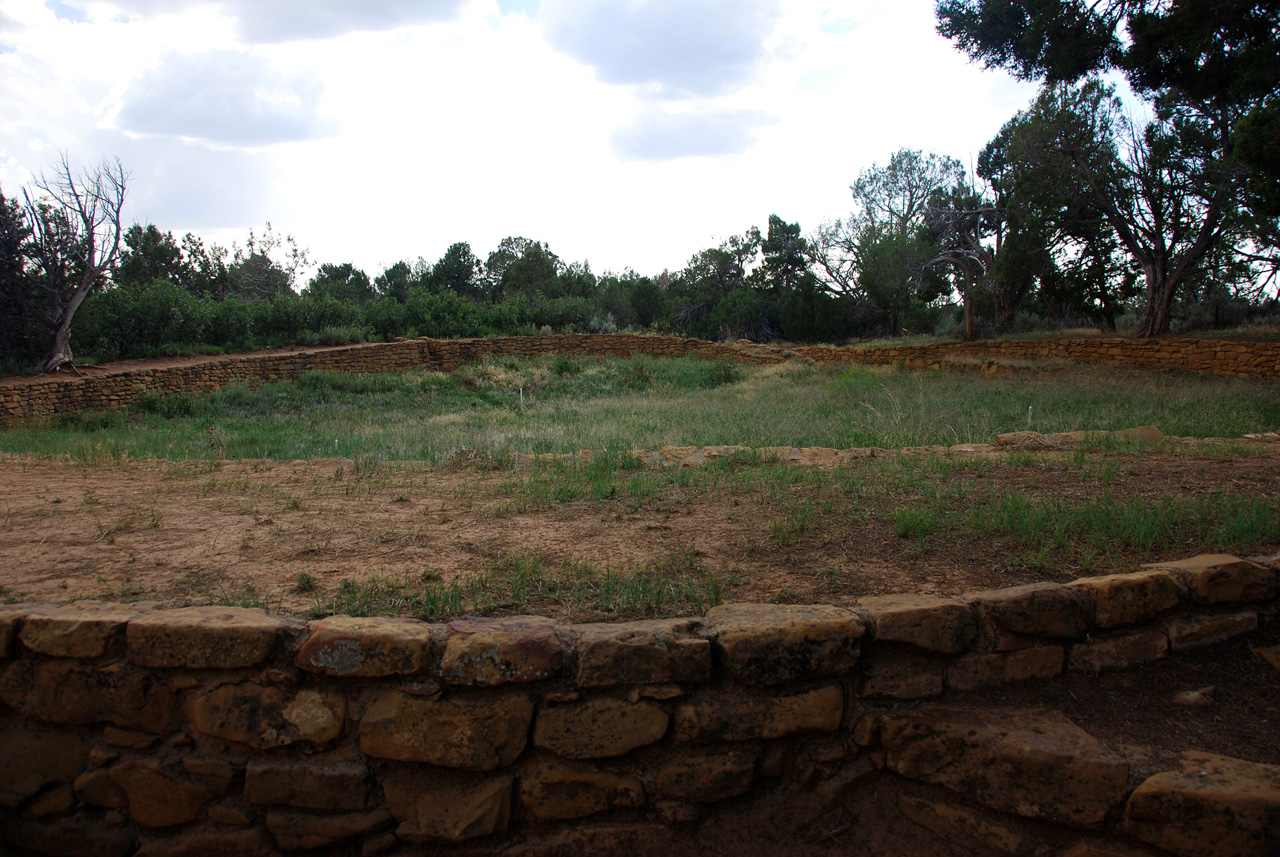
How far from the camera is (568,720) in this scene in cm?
243

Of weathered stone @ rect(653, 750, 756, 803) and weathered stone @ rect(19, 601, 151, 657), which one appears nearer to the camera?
weathered stone @ rect(653, 750, 756, 803)

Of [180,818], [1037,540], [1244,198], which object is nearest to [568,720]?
[180,818]

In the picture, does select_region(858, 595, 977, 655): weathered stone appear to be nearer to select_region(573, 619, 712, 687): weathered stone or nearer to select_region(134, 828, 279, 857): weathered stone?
select_region(573, 619, 712, 687): weathered stone

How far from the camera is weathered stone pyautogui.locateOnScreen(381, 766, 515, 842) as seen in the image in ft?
7.82

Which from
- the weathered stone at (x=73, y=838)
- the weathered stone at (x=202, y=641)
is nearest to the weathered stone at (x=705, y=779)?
the weathered stone at (x=202, y=641)

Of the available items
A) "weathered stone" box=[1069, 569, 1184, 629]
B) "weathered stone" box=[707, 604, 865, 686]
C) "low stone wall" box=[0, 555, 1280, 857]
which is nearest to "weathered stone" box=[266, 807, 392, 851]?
"low stone wall" box=[0, 555, 1280, 857]

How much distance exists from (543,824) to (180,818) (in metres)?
1.22

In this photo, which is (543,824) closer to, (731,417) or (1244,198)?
(731,417)

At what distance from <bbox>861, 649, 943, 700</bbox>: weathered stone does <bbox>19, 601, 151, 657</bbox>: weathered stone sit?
8.38 feet

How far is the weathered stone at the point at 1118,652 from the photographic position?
2.69 m

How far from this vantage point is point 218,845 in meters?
2.48

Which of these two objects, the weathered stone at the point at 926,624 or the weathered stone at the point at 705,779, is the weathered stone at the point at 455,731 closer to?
the weathered stone at the point at 705,779

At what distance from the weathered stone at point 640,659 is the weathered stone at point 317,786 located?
80 cm

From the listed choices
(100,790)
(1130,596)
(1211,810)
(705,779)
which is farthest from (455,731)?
(1130,596)
